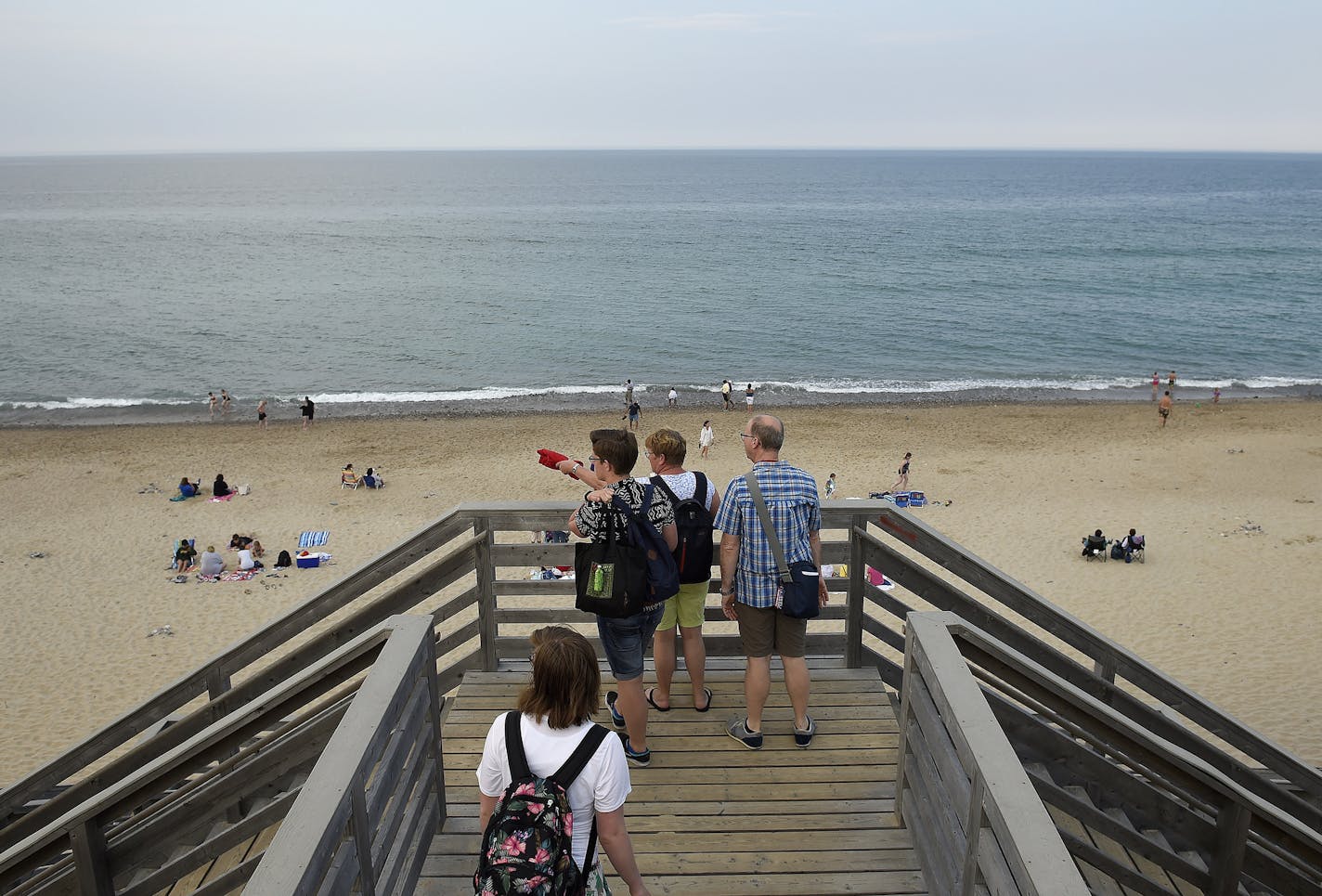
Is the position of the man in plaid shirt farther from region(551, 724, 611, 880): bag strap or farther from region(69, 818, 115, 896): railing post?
region(69, 818, 115, 896): railing post

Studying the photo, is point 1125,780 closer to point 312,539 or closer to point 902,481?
point 312,539

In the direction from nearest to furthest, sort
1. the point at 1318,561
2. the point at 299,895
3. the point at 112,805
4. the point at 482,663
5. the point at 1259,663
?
the point at 299,895, the point at 112,805, the point at 482,663, the point at 1259,663, the point at 1318,561

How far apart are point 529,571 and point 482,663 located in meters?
11.6

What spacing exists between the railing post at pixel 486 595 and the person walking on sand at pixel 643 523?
87 centimetres

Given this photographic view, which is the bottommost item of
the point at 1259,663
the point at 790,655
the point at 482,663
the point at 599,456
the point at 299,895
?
the point at 1259,663

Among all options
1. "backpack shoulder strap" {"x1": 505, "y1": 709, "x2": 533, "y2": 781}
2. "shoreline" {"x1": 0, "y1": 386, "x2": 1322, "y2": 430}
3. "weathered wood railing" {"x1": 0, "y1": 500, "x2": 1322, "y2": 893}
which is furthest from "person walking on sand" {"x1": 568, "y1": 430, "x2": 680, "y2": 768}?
"shoreline" {"x1": 0, "y1": 386, "x2": 1322, "y2": 430}

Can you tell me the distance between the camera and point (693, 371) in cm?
4044

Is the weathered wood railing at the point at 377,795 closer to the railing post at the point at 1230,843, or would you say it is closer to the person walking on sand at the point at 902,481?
the railing post at the point at 1230,843

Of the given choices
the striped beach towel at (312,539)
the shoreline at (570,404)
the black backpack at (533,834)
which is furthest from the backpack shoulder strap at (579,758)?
the shoreline at (570,404)

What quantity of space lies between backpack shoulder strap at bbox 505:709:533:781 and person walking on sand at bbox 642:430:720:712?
1.66 metres

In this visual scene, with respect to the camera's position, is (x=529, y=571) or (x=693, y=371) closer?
(x=529, y=571)

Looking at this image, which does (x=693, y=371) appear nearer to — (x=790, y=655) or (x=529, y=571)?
(x=529, y=571)

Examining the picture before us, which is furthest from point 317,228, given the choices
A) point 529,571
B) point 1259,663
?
point 1259,663

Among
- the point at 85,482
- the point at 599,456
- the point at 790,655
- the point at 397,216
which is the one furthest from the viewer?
the point at 397,216
